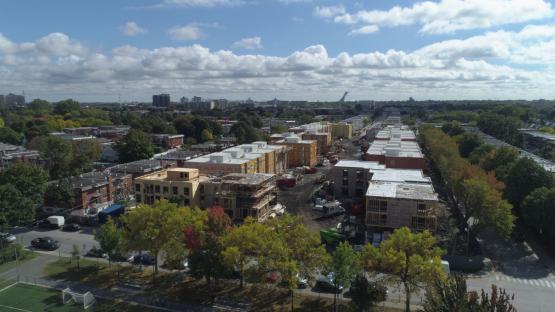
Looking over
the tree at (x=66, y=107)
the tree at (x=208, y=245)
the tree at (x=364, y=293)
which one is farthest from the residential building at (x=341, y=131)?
the tree at (x=364, y=293)

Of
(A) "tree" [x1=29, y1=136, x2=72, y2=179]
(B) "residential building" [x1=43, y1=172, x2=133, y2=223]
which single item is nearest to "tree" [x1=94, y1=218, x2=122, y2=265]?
(B) "residential building" [x1=43, y1=172, x2=133, y2=223]

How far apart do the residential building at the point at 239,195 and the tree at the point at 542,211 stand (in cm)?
1909

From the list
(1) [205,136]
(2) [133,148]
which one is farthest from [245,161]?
(1) [205,136]

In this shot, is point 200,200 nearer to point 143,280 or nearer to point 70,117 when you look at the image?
point 143,280

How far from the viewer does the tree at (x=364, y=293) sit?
17.2m

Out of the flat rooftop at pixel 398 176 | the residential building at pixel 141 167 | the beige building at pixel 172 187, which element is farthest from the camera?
the residential building at pixel 141 167

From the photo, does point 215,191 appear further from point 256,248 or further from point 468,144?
point 468,144

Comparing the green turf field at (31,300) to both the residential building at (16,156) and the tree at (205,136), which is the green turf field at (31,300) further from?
the tree at (205,136)

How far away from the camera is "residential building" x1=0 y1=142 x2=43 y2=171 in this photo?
151 feet

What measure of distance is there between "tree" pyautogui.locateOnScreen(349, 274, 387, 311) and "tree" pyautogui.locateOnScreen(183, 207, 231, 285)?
6156mm

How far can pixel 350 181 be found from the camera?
3934 cm

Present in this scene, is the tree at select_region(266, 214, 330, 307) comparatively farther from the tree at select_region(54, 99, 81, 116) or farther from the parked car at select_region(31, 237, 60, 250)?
the tree at select_region(54, 99, 81, 116)

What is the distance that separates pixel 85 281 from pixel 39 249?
7236 mm

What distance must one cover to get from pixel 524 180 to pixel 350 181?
14.8 metres
